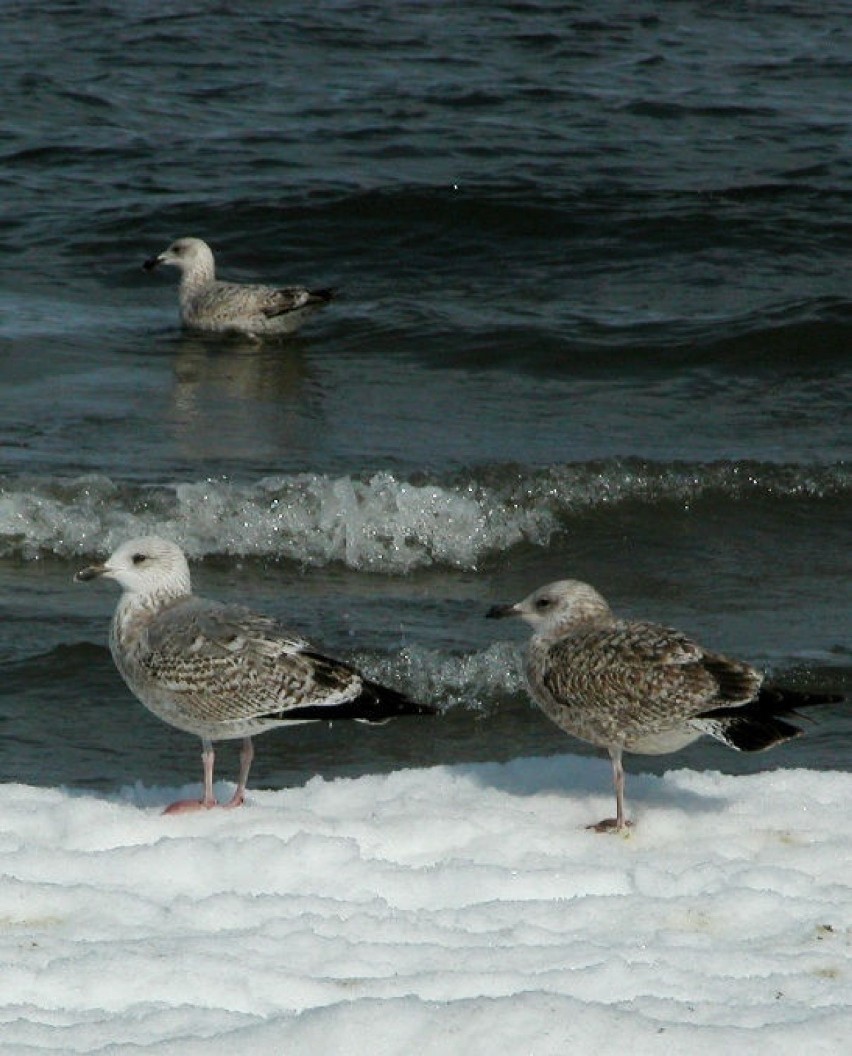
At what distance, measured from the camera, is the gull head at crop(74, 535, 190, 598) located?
6.88m

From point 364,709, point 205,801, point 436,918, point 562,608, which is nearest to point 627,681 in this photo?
point 562,608

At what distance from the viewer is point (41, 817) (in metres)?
6.23

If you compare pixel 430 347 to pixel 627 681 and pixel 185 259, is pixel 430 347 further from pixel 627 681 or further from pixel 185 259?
pixel 627 681

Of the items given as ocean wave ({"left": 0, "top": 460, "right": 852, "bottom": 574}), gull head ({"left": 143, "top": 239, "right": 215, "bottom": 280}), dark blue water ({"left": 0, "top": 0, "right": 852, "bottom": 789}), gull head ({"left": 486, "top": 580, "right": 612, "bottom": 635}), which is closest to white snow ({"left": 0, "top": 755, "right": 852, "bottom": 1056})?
gull head ({"left": 486, "top": 580, "right": 612, "bottom": 635})

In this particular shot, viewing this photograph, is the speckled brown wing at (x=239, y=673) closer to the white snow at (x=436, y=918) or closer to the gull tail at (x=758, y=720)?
the white snow at (x=436, y=918)

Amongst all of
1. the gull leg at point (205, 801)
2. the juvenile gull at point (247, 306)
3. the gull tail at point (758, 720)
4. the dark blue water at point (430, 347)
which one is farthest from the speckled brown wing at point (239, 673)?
the juvenile gull at point (247, 306)

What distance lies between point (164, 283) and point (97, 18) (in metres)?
6.23

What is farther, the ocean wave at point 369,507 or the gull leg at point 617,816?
the ocean wave at point 369,507

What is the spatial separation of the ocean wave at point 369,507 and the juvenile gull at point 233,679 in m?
4.31

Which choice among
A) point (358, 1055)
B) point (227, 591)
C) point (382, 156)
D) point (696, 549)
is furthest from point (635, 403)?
point (358, 1055)

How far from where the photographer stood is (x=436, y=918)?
5.57 m

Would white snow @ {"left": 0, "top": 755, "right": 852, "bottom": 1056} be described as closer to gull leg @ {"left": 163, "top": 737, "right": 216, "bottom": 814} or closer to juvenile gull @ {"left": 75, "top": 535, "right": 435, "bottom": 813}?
gull leg @ {"left": 163, "top": 737, "right": 216, "bottom": 814}

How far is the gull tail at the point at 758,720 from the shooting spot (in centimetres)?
620

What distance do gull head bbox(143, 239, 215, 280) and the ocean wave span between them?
525cm
